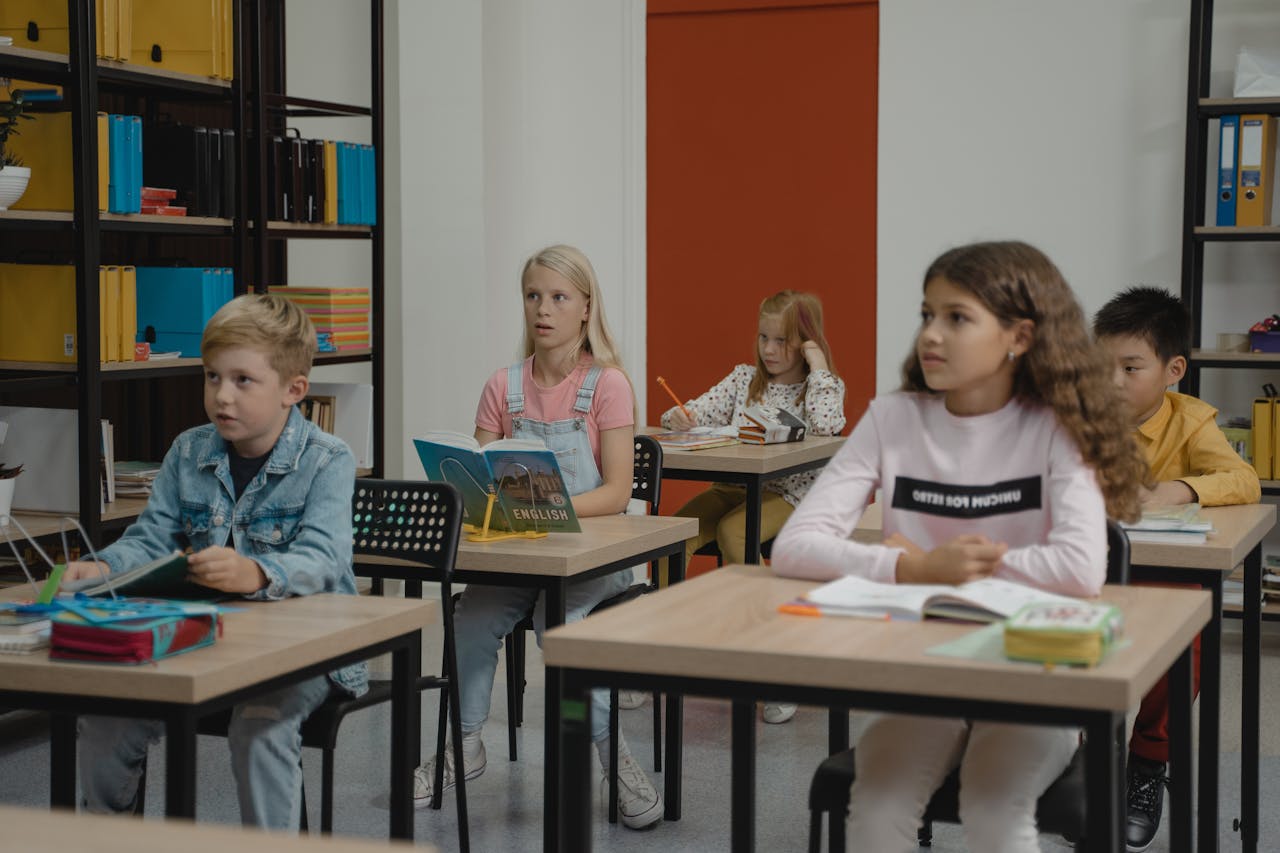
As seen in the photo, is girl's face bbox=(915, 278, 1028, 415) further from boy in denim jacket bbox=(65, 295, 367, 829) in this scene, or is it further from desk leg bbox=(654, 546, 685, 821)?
desk leg bbox=(654, 546, 685, 821)

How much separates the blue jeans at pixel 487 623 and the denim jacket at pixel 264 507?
77 centimetres

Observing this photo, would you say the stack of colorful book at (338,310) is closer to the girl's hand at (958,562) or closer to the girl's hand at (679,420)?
the girl's hand at (679,420)

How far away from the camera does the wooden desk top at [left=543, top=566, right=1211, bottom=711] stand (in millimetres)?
1612

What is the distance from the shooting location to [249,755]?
2.27m

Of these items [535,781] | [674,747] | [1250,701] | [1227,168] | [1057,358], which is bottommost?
[535,781]

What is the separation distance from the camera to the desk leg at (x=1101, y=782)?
1614 mm

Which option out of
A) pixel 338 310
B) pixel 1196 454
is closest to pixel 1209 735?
pixel 1196 454

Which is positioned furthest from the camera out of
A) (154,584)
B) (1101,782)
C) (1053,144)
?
(1053,144)

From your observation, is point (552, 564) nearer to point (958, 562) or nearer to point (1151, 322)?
point (958, 562)

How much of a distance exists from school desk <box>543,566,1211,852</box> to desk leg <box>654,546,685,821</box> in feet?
4.21

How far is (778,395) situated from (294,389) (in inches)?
99.5

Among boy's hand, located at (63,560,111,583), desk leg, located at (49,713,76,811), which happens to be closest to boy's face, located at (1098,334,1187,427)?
boy's hand, located at (63,560,111,583)

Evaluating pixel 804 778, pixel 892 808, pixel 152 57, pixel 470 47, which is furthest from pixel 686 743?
pixel 470 47

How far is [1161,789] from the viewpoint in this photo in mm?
3279
